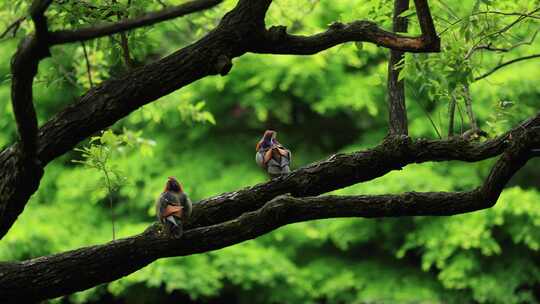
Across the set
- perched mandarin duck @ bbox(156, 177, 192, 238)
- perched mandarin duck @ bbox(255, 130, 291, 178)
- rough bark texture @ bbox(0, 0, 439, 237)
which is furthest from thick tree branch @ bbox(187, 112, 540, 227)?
rough bark texture @ bbox(0, 0, 439, 237)

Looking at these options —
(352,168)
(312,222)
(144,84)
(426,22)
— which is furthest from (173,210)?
(312,222)

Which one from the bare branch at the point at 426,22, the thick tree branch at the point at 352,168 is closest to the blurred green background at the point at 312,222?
the thick tree branch at the point at 352,168

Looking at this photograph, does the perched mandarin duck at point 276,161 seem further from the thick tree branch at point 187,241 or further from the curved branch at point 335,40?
the curved branch at point 335,40

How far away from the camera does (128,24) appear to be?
3.99 metres

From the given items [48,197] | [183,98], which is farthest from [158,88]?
[48,197]

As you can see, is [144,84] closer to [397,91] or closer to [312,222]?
[397,91]

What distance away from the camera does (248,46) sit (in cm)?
487

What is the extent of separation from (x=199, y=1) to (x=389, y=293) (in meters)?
9.72

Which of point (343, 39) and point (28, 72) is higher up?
point (28, 72)

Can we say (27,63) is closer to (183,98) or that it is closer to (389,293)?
(183,98)

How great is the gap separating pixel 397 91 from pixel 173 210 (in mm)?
1980

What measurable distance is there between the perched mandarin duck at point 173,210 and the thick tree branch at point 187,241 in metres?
0.08

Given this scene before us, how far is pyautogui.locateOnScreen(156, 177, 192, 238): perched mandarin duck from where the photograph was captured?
5032 millimetres

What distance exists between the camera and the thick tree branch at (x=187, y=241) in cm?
499
